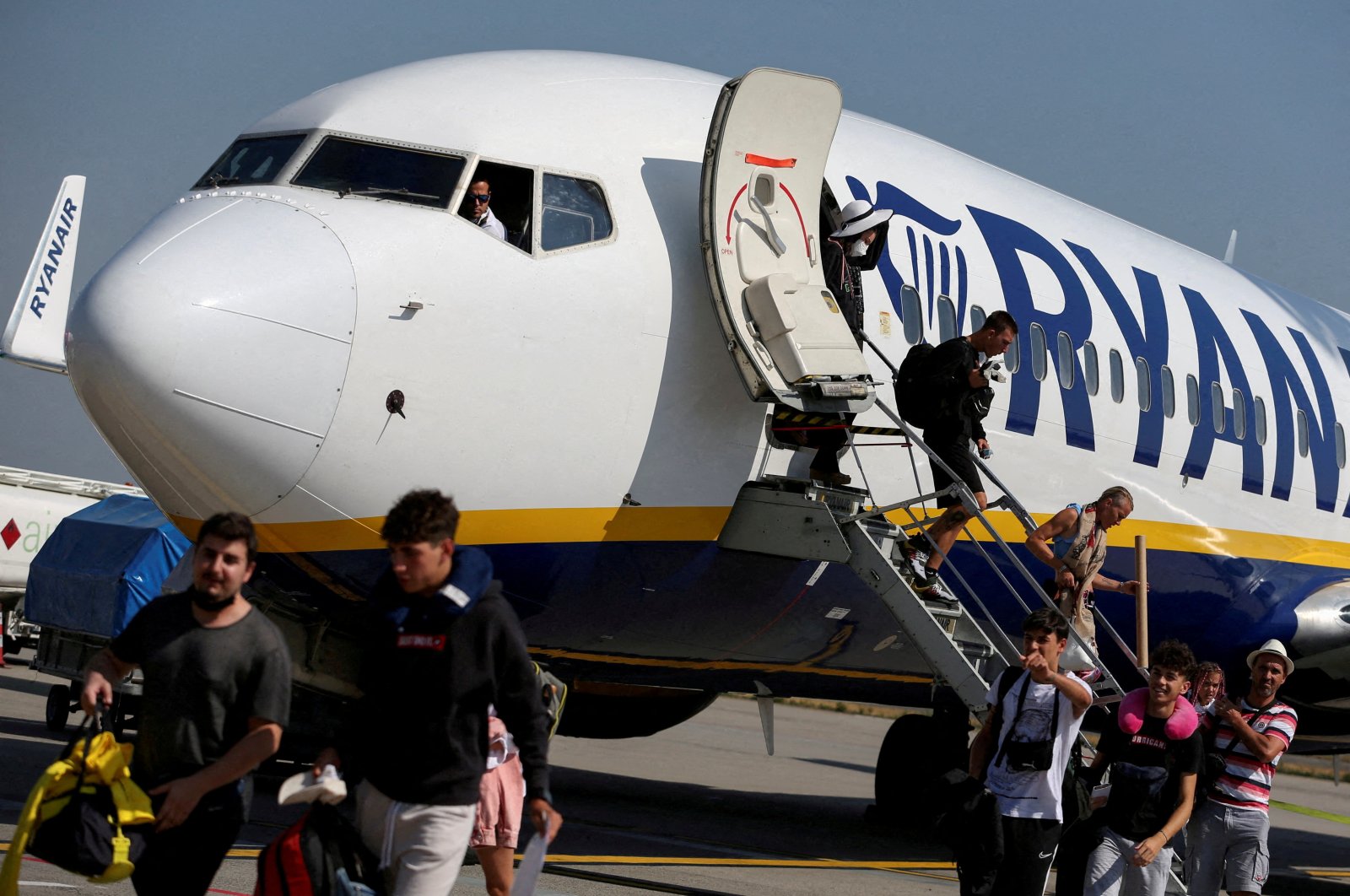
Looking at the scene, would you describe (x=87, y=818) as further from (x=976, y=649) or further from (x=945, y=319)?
(x=945, y=319)

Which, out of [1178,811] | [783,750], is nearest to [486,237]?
[1178,811]

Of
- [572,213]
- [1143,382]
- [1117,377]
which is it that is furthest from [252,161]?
[1143,382]

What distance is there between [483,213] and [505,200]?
223 millimetres

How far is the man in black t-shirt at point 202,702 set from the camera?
5.10 metres

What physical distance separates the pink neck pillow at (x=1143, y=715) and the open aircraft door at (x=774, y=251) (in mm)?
2302

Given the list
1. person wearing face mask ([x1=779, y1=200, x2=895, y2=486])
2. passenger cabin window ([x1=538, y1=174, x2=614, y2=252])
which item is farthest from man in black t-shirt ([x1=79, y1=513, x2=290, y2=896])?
person wearing face mask ([x1=779, y1=200, x2=895, y2=486])

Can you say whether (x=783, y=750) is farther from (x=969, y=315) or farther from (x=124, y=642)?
(x=124, y=642)

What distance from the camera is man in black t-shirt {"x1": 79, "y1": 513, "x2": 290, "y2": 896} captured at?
5.10 metres

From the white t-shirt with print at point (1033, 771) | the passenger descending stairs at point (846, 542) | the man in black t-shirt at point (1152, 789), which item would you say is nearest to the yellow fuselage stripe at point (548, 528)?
the passenger descending stairs at point (846, 542)

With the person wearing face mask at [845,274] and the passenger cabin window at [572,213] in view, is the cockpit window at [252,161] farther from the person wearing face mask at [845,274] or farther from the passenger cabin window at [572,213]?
the person wearing face mask at [845,274]

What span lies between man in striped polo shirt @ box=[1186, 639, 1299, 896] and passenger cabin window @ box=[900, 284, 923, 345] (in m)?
3.04

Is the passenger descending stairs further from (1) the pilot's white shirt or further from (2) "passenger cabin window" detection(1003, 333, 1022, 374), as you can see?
(2) "passenger cabin window" detection(1003, 333, 1022, 374)

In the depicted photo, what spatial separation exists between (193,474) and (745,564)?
333cm

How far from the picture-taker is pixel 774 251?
31.0 feet
